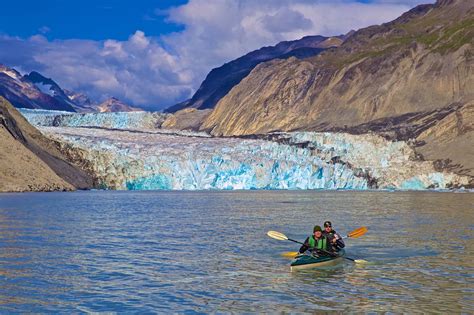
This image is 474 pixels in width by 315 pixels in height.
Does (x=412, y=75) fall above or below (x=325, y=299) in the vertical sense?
above

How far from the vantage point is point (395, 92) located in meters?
158

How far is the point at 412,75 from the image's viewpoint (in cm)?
16038

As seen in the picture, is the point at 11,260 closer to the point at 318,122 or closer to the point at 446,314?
the point at 446,314

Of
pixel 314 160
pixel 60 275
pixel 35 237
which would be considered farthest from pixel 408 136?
pixel 60 275

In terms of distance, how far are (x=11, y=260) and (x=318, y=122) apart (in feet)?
468

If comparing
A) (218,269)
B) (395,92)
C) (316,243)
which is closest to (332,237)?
(316,243)

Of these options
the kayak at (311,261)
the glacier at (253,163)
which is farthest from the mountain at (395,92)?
the kayak at (311,261)

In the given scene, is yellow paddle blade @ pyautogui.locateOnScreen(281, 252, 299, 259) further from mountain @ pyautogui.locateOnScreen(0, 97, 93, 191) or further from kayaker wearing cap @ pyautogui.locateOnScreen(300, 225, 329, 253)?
mountain @ pyautogui.locateOnScreen(0, 97, 93, 191)

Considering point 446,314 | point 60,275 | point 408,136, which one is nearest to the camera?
point 446,314

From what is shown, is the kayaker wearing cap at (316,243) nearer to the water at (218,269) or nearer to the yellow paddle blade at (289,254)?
the water at (218,269)

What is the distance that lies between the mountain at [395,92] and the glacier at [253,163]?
446 inches

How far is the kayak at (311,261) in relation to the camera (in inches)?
896

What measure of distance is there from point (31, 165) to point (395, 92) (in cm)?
9793

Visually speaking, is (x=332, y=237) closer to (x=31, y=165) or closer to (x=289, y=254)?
(x=289, y=254)
